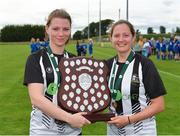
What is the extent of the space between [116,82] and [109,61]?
28 cm

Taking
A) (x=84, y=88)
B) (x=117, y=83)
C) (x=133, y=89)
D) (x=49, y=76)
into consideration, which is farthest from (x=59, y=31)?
(x=133, y=89)

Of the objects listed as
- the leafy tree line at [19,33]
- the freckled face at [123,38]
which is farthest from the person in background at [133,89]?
the leafy tree line at [19,33]

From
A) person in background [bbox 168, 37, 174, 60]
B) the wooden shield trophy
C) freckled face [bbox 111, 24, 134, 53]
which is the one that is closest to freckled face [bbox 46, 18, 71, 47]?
the wooden shield trophy

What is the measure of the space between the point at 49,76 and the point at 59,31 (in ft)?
1.26

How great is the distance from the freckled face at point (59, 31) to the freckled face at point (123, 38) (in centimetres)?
44

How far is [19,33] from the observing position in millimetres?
119938

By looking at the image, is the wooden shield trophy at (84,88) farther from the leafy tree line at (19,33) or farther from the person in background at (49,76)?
the leafy tree line at (19,33)

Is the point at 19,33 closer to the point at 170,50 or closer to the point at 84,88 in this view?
the point at 170,50

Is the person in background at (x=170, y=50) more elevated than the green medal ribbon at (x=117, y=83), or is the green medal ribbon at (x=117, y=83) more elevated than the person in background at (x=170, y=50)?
the green medal ribbon at (x=117, y=83)

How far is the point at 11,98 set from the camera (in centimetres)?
1366

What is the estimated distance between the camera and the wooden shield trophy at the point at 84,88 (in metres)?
3.59

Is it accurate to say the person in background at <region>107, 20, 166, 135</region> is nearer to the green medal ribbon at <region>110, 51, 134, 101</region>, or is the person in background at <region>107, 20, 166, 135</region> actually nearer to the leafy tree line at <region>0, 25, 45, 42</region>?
the green medal ribbon at <region>110, 51, 134, 101</region>

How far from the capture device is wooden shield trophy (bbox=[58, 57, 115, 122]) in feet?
11.8

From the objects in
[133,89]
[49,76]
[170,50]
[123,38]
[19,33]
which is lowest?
[19,33]
